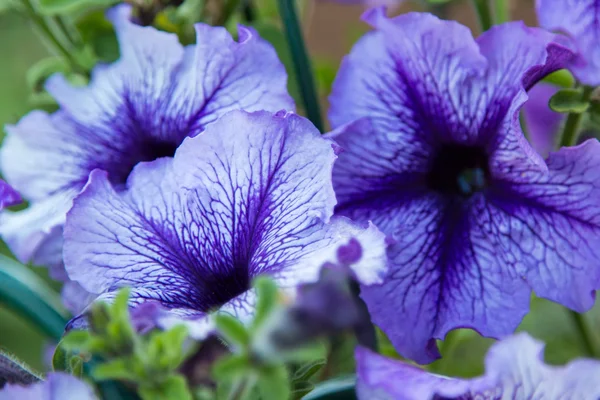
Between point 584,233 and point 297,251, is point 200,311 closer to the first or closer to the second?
point 297,251

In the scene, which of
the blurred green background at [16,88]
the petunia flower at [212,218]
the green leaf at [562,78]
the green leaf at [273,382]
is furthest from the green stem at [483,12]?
the blurred green background at [16,88]

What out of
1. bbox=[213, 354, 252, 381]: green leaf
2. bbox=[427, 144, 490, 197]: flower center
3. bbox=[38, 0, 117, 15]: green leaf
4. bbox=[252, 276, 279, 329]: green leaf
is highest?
bbox=[38, 0, 117, 15]: green leaf

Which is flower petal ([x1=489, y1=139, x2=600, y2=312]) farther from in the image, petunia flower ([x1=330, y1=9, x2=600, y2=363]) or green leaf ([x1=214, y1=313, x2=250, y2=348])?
green leaf ([x1=214, y1=313, x2=250, y2=348])

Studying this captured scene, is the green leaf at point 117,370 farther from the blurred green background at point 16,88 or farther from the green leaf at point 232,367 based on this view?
the blurred green background at point 16,88

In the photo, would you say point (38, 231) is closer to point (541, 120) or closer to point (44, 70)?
point (44, 70)

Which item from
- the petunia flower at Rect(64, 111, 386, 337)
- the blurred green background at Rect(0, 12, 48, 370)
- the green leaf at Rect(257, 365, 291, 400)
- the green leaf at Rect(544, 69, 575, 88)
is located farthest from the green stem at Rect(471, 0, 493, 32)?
the blurred green background at Rect(0, 12, 48, 370)

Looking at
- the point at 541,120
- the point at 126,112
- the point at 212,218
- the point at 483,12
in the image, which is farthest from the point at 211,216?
the point at 541,120
